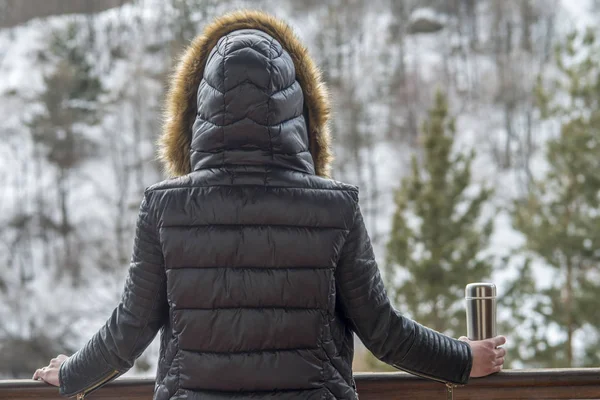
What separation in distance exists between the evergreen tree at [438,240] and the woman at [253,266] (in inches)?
441

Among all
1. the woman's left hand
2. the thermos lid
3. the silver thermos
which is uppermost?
the thermos lid

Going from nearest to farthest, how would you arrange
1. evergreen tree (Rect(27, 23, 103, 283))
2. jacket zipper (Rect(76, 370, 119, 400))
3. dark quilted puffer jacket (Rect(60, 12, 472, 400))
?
dark quilted puffer jacket (Rect(60, 12, 472, 400))
jacket zipper (Rect(76, 370, 119, 400))
evergreen tree (Rect(27, 23, 103, 283))

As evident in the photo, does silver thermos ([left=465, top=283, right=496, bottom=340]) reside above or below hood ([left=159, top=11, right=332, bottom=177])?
below

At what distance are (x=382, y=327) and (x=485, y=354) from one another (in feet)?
0.71

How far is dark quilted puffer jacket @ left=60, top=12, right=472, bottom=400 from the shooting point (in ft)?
3.26

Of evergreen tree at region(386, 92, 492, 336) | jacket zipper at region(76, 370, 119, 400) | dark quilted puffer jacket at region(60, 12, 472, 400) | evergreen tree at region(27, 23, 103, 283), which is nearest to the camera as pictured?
dark quilted puffer jacket at region(60, 12, 472, 400)

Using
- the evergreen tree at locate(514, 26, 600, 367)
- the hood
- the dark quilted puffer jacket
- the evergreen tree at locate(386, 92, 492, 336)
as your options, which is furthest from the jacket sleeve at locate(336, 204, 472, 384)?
the evergreen tree at locate(386, 92, 492, 336)

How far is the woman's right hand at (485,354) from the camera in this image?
3.92ft

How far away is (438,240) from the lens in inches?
491

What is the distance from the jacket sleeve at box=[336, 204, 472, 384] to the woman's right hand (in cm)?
4

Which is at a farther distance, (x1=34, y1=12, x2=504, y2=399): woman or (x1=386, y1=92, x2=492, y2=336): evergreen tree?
(x1=386, y1=92, x2=492, y2=336): evergreen tree

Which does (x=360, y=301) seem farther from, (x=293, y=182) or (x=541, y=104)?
(x=541, y=104)

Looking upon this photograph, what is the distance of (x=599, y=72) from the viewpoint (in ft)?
37.9

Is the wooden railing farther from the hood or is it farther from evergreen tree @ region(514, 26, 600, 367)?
evergreen tree @ region(514, 26, 600, 367)
